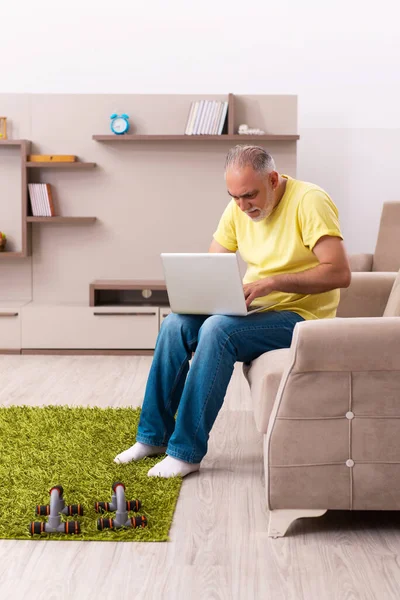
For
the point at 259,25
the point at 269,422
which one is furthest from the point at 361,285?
the point at 259,25

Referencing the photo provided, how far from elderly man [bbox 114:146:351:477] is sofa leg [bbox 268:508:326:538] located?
0.50 metres

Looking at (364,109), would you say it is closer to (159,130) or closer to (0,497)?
(159,130)

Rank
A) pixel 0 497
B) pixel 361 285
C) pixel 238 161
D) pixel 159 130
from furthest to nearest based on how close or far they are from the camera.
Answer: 1. pixel 159 130
2. pixel 361 285
3. pixel 238 161
4. pixel 0 497

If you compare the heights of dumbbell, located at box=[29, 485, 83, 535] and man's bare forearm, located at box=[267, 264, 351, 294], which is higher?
man's bare forearm, located at box=[267, 264, 351, 294]

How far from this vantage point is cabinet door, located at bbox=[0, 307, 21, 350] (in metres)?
5.16

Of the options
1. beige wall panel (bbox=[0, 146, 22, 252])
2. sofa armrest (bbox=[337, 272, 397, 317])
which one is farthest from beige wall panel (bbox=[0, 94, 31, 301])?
sofa armrest (bbox=[337, 272, 397, 317])

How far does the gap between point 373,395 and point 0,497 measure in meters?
1.12

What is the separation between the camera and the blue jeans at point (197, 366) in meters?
2.68

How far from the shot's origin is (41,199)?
5.28 m

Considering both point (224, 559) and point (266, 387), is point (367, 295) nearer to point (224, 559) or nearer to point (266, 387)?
point (266, 387)

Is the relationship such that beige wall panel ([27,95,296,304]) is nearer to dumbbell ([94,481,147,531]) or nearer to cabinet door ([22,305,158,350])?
cabinet door ([22,305,158,350])

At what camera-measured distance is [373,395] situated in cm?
222

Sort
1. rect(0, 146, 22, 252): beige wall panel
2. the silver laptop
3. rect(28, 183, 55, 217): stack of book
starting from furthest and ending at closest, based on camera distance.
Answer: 1. rect(0, 146, 22, 252): beige wall panel
2. rect(28, 183, 55, 217): stack of book
3. the silver laptop

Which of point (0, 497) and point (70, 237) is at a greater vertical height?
point (70, 237)
